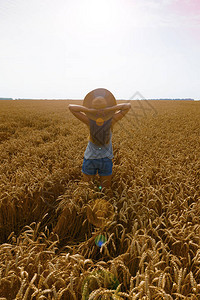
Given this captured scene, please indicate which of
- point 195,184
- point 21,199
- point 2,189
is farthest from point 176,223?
point 2,189

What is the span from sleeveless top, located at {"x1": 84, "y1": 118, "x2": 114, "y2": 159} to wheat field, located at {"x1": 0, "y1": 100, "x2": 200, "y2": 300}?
435 millimetres

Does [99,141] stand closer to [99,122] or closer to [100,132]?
[100,132]

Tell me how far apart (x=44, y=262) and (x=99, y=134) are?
60.1 inches

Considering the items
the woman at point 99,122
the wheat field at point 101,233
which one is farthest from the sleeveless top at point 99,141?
the wheat field at point 101,233

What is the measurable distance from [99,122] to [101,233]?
1286mm

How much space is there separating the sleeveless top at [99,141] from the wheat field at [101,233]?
0.43 meters

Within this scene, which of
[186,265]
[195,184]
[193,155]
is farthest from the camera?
[193,155]

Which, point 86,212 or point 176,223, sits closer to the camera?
point 176,223

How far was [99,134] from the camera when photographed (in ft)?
7.71

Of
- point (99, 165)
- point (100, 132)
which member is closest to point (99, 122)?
point (100, 132)

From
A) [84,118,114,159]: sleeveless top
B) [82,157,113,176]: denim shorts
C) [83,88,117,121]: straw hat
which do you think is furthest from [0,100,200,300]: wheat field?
[83,88,117,121]: straw hat

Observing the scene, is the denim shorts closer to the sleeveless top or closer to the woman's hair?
the sleeveless top

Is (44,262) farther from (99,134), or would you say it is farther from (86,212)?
(99,134)

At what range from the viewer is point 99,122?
2.23 meters
